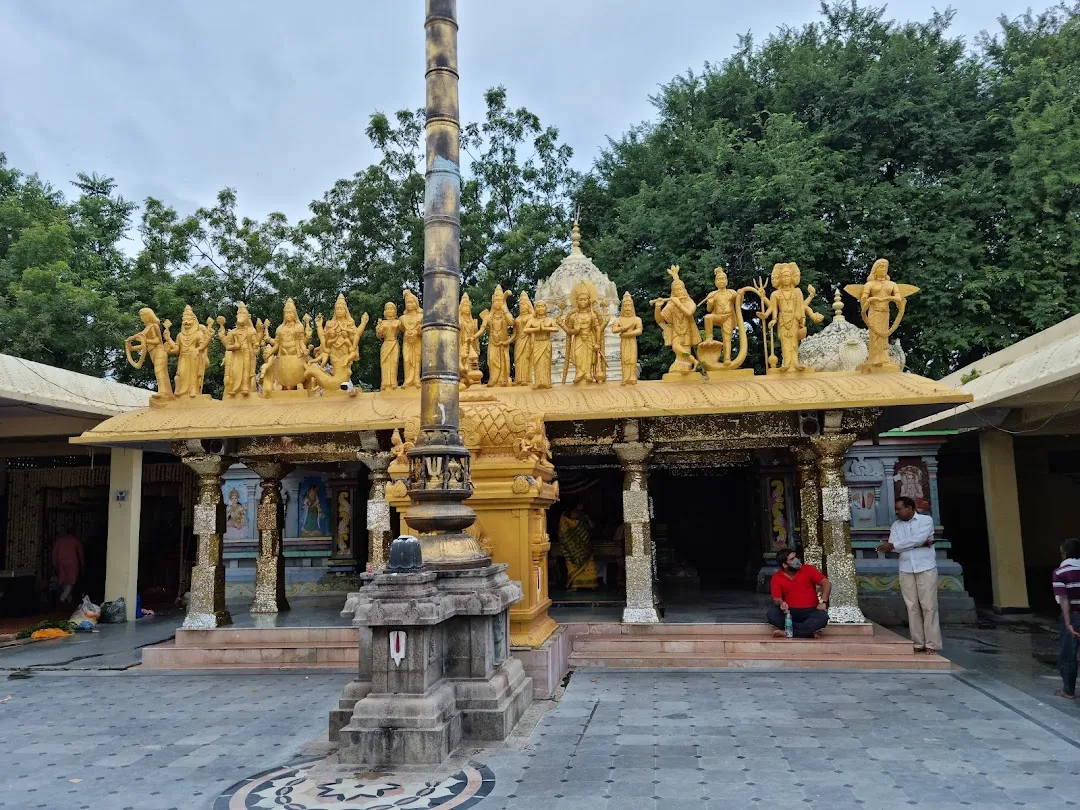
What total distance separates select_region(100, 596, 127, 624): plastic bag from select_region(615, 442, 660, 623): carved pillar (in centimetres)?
881

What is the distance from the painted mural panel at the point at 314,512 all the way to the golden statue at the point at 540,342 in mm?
6339

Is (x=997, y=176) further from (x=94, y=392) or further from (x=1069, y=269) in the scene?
(x=94, y=392)

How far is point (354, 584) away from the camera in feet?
47.4

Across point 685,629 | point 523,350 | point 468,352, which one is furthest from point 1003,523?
point 468,352

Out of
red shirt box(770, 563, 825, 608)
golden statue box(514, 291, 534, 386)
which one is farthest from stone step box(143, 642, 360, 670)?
red shirt box(770, 563, 825, 608)

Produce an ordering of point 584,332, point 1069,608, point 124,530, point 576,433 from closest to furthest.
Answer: point 1069,608
point 576,433
point 584,332
point 124,530

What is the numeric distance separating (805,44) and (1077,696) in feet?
64.2

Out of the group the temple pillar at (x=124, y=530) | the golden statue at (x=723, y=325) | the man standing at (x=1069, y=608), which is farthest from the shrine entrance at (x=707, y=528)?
the temple pillar at (x=124, y=530)

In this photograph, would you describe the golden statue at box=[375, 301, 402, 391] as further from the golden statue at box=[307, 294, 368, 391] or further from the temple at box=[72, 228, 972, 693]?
the golden statue at box=[307, 294, 368, 391]

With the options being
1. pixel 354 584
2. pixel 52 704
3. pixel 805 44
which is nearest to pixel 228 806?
pixel 52 704

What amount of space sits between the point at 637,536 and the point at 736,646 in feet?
5.71

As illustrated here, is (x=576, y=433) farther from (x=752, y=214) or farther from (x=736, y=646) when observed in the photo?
(x=752, y=214)

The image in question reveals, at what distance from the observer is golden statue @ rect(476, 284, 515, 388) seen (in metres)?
10.5

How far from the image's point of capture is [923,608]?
8688mm
